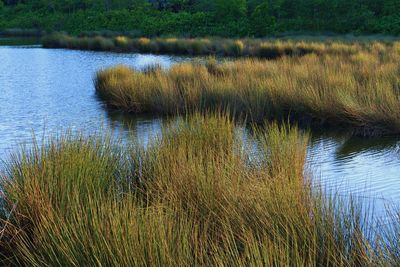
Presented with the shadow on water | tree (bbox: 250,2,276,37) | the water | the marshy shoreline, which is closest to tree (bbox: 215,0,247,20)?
tree (bbox: 250,2,276,37)

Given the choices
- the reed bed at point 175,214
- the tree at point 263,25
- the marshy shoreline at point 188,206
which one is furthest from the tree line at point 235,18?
the reed bed at point 175,214

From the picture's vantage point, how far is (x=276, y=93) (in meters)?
9.97

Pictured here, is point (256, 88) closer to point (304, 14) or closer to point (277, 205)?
point (277, 205)

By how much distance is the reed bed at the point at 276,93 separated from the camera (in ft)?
28.8

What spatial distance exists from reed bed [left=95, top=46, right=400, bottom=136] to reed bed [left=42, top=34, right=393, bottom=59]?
22.3ft

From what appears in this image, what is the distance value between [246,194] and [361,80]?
7619 mm

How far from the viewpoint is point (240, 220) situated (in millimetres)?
3650

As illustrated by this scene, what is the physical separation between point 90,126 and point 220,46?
16.6m

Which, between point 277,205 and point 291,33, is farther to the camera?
point 291,33

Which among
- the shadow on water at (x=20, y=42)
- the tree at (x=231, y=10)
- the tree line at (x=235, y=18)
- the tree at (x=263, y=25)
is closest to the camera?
the tree line at (x=235, y=18)

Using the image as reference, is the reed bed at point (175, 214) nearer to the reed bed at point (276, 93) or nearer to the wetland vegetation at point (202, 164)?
the wetland vegetation at point (202, 164)

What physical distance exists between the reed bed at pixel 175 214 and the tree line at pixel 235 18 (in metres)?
29.4

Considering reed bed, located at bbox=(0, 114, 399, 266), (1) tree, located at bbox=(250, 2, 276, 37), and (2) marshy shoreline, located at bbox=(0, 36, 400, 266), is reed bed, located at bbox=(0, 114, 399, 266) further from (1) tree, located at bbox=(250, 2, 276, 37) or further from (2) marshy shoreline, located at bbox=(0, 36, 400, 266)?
(1) tree, located at bbox=(250, 2, 276, 37)

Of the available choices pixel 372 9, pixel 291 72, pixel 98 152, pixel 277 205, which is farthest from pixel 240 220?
→ pixel 372 9
